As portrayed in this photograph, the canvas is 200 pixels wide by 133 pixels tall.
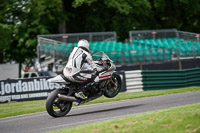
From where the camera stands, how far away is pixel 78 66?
9633mm

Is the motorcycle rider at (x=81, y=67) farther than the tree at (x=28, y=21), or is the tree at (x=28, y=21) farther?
the tree at (x=28, y=21)

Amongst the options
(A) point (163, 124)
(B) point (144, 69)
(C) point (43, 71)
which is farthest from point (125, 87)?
(A) point (163, 124)

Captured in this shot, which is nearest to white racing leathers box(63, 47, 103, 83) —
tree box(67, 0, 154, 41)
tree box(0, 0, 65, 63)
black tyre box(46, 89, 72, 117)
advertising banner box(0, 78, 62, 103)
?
black tyre box(46, 89, 72, 117)

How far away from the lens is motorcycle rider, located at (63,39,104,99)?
31.3ft

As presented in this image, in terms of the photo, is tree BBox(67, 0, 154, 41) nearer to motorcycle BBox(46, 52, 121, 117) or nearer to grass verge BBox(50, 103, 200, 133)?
motorcycle BBox(46, 52, 121, 117)

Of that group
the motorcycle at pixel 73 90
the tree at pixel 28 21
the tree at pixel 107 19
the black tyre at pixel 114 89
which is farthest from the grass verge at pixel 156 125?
the tree at pixel 107 19

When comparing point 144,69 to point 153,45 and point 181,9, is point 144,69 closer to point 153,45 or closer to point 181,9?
point 153,45

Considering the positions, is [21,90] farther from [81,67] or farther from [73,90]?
[81,67]

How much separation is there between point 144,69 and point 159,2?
11.8 metres

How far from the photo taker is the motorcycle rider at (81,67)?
31.3 feet

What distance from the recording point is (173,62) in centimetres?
1975

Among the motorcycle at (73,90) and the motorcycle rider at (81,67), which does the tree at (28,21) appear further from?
the motorcycle rider at (81,67)

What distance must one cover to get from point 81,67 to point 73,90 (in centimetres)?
66

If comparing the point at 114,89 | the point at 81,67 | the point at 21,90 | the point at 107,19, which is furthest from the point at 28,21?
the point at 81,67
